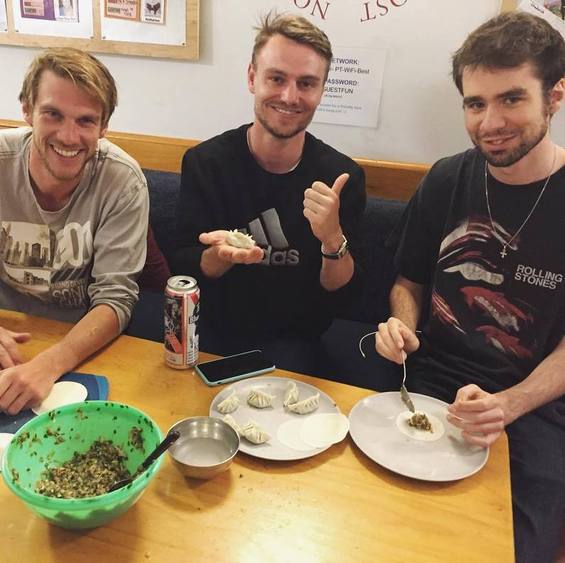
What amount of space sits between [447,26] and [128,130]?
1.47 m

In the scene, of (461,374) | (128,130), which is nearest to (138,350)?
(461,374)

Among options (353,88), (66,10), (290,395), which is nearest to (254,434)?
(290,395)

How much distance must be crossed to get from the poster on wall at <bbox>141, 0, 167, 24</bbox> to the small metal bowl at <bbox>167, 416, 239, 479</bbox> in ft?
6.20

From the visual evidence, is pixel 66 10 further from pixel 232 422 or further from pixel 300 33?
pixel 232 422

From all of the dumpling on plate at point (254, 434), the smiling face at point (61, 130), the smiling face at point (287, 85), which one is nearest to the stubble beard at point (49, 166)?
the smiling face at point (61, 130)

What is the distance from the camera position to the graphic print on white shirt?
153 cm

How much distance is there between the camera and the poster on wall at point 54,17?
2377 mm

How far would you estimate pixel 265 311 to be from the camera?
6.12 ft

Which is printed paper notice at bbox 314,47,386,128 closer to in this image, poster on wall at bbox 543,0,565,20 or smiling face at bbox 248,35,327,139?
smiling face at bbox 248,35,327,139

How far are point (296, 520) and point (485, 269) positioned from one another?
3.10ft

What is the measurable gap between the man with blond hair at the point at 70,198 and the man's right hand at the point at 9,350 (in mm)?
210

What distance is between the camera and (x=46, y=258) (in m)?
1.55

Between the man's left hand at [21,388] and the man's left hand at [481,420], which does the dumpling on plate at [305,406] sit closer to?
the man's left hand at [481,420]

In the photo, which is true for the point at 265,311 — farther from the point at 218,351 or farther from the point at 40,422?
the point at 40,422
